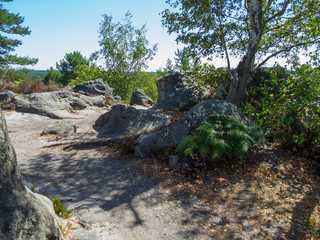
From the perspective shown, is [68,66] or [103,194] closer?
[103,194]

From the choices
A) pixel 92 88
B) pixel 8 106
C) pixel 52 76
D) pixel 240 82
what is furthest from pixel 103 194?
pixel 52 76

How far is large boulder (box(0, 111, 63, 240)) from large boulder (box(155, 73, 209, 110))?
10.4 m

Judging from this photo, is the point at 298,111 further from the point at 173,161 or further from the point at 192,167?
the point at 173,161

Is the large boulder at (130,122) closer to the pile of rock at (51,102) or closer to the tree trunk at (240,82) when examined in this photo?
the tree trunk at (240,82)

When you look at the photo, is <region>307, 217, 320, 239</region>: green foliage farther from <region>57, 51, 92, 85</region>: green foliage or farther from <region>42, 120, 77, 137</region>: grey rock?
<region>57, 51, 92, 85</region>: green foliage

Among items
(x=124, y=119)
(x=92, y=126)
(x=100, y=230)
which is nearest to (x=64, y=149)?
(x=124, y=119)

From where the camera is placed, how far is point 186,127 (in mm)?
7609

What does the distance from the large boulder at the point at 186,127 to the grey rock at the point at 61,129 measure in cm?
516

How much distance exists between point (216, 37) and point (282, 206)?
767 cm

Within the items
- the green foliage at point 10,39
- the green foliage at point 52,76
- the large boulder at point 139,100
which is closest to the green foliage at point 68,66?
the green foliage at point 52,76

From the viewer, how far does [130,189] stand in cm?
580

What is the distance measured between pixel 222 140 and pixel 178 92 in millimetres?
7703

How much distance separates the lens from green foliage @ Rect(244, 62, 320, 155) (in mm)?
6078

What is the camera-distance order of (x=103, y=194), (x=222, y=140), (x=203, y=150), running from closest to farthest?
(x=103, y=194) < (x=222, y=140) < (x=203, y=150)
